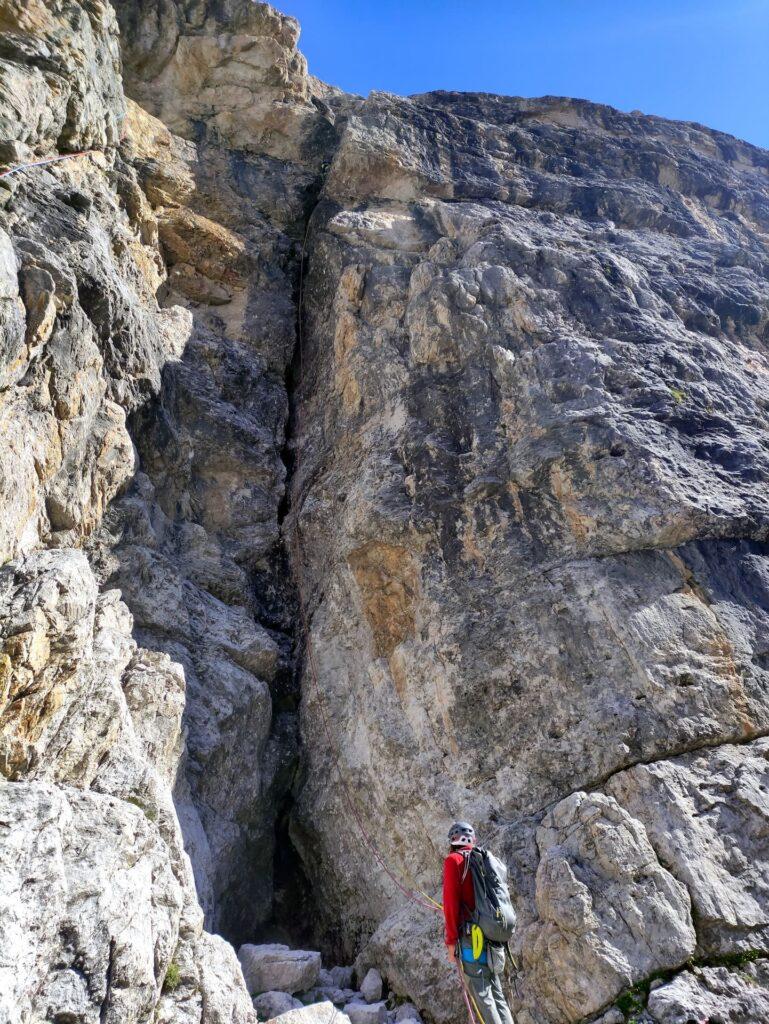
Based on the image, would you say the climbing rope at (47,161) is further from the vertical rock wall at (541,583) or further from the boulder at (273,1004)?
the boulder at (273,1004)

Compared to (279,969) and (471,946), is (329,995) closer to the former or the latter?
(279,969)

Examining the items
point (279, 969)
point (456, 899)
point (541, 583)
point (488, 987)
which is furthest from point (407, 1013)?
point (541, 583)

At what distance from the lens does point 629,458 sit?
12047 millimetres

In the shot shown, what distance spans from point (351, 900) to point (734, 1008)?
520cm

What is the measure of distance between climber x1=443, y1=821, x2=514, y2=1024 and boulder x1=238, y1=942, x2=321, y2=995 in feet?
9.94

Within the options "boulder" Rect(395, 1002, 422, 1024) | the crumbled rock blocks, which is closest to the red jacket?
"boulder" Rect(395, 1002, 422, 1024)

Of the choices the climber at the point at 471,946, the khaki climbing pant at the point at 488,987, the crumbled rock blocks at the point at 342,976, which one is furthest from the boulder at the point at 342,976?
the khaki climbing pant at the point at 488,987

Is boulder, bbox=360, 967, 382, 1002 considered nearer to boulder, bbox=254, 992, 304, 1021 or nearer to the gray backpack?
boulder, bbox=254, 992, 304, 1021

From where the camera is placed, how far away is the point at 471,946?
6840mm

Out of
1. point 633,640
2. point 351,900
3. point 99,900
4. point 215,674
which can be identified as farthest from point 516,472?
point 99,900

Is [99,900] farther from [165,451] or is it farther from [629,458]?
[629,458]

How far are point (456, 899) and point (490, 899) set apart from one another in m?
0.32

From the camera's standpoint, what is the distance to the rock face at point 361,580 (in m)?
7.81

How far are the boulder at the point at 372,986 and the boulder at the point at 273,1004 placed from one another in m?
0.94
